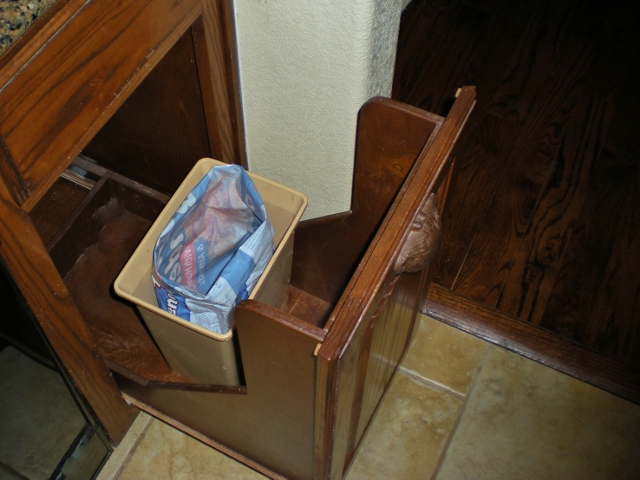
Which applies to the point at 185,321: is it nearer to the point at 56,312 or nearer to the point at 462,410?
the point at 56,312

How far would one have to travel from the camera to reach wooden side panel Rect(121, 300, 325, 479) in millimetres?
667

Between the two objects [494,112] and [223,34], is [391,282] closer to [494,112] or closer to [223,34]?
[223,34]

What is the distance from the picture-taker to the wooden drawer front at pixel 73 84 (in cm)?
60

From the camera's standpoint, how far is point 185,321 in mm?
895

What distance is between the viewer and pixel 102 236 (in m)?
1.29

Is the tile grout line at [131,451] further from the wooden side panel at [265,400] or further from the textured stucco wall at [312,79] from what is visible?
the textured stucco wall at [312,79]

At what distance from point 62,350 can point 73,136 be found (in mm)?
340

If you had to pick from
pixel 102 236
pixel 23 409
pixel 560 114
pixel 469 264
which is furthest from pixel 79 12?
pixel 560 114

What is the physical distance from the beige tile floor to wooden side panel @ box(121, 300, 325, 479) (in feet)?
0.36

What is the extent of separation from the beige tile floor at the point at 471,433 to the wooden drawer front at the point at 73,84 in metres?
0.70

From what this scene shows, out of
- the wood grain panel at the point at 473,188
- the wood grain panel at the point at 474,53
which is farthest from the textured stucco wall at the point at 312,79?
the wood grain panel at the point at 474,53

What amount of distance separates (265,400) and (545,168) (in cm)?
113

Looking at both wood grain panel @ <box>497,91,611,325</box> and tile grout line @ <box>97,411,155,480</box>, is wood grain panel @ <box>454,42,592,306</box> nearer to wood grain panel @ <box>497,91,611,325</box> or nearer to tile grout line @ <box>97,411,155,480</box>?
wood grain panel @ <box>497,91,611,325</box>

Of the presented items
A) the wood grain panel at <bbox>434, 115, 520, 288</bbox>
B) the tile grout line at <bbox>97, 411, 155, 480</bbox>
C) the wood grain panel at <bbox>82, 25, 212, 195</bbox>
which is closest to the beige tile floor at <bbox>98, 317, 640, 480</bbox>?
the tile grout line at <bbox>97, 411, 155, 480</bbox>
